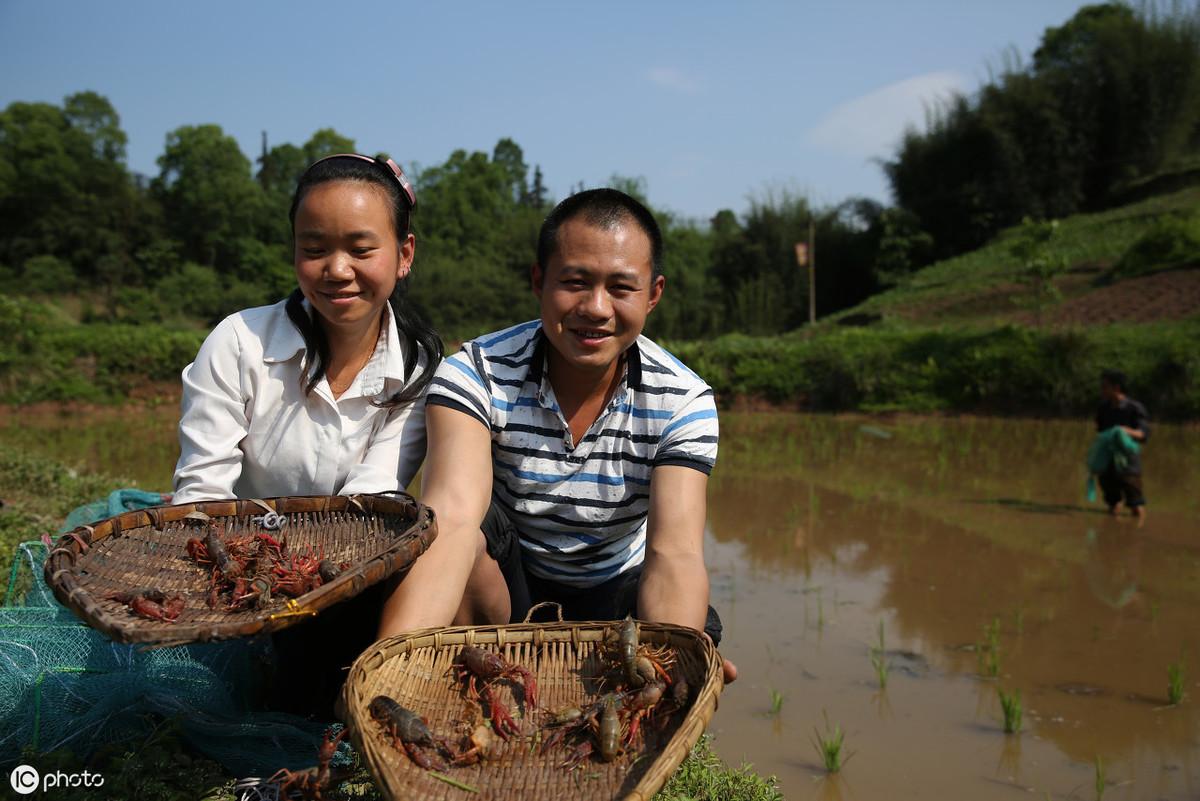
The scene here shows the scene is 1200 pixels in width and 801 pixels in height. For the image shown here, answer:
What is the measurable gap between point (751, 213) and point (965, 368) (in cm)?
1942

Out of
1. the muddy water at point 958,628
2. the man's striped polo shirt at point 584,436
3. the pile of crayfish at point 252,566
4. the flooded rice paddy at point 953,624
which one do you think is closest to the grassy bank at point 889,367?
the flooded rice paddy at point 953,624

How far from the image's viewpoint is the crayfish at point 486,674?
208 cm

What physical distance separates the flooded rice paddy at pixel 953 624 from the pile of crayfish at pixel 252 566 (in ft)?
7.28

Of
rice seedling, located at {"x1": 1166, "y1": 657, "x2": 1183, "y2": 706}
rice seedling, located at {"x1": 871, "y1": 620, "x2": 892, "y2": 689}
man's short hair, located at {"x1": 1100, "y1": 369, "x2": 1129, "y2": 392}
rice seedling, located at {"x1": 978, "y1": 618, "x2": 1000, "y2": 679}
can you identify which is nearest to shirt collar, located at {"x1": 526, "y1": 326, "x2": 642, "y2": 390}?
rice seedling, located at {"x1": 871, "y1": 620, "x2": 892, "y2": 689}

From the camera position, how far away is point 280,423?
104 inches

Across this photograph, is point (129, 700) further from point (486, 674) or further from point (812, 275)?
point (812, 275)

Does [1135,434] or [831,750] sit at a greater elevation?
[1135,434]

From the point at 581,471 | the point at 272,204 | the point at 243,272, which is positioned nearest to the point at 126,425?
the point at 581,471

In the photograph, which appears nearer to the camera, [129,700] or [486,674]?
[486,674]

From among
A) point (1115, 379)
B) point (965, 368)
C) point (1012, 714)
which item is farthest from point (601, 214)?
point (965, 368)

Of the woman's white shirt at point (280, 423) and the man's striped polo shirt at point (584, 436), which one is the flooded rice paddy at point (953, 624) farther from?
the woman's white shirt at point (280, 423)

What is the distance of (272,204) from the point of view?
38062 millimetres

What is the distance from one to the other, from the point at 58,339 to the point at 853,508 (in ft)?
51.7

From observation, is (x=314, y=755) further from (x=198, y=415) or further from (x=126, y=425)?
(x=126, y=425)
